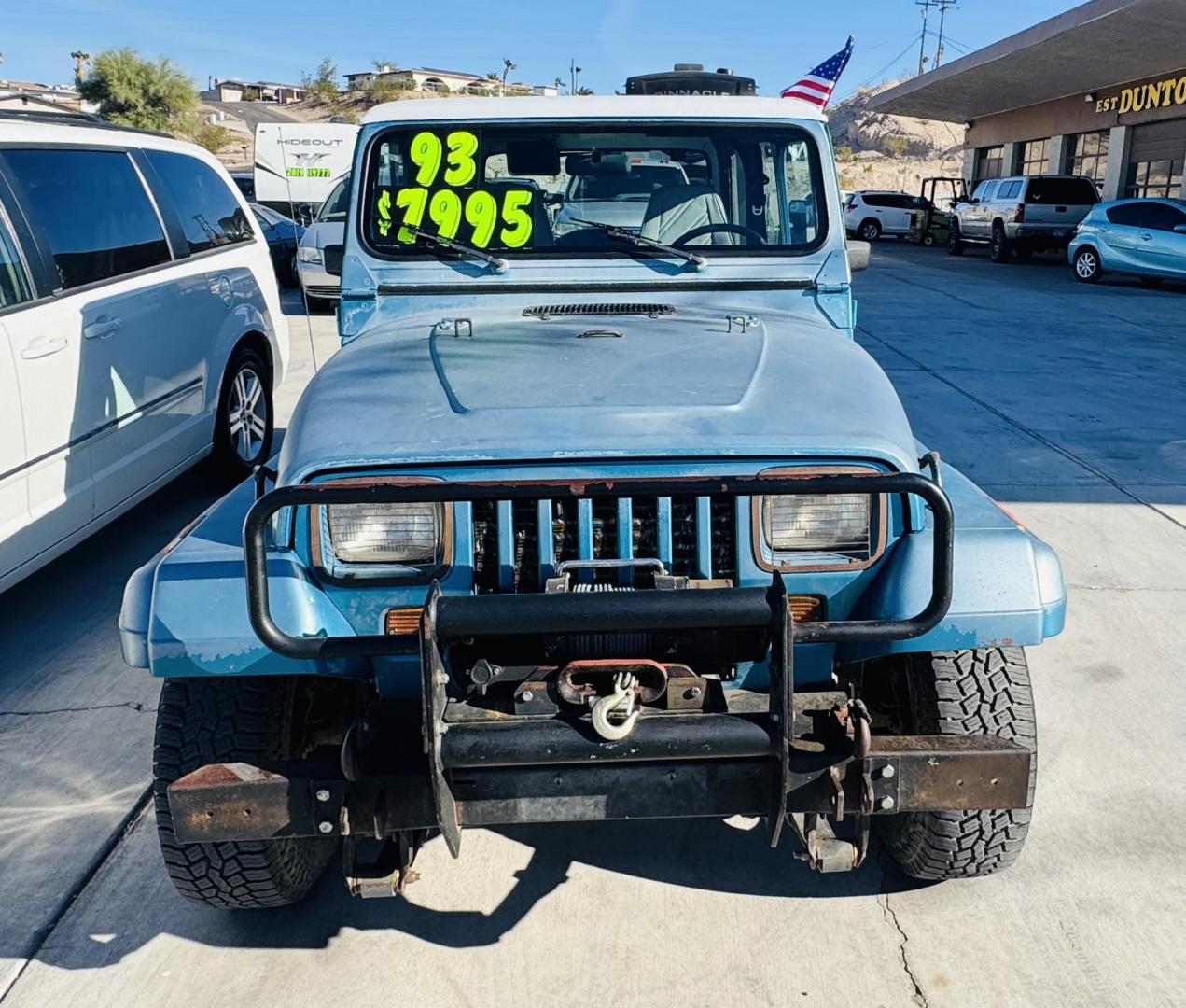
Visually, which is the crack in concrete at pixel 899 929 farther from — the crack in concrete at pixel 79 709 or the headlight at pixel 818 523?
the crack in concrete at pixel 79 709

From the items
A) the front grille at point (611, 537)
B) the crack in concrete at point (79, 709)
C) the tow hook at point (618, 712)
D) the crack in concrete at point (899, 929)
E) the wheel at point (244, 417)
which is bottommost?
the crack in concrete at point (899, 929)

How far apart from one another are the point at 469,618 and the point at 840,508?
861mm

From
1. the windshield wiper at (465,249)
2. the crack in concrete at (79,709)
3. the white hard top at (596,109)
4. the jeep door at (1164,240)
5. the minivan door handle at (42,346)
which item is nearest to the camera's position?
the windshield wiper at (465,249)

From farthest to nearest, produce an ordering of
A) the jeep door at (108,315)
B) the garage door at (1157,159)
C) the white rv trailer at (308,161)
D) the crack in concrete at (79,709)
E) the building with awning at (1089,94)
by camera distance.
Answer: the garage door at (1157,159) < the building with awning at (1089,94) < the white rv trailer at (308,161) < the jeep door at (108,315) < the crack in concrete at (79,709)

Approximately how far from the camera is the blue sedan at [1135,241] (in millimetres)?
16391

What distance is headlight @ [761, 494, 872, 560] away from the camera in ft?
7.85

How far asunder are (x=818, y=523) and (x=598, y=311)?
1.20m

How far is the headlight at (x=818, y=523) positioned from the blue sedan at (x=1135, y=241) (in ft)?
53.6

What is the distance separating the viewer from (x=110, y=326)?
4.57 meters

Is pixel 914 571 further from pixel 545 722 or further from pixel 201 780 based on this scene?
pixel 201 780

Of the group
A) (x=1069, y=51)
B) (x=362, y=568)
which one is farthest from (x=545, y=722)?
(x=1069, y=51)

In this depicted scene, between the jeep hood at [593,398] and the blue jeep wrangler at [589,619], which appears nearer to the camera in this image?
the blue jeep wrangler at [589,619]

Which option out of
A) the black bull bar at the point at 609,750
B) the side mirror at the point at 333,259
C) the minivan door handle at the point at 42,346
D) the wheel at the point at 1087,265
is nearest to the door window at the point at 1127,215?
the wheel at the point at 1087,265

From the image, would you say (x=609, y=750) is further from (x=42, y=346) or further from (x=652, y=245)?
(x=42, y=346)
